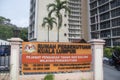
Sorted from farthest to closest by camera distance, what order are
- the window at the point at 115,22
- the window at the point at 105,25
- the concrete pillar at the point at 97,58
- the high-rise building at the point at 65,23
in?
the high-rise building at the point at 65,23 < the window at the point at 105,25 < the window at the point at 115,22 < the concrete pillar at the point at 97,58

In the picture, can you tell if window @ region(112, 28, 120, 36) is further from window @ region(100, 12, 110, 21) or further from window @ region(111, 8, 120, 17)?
window @ region(100, 12, 110, 21)

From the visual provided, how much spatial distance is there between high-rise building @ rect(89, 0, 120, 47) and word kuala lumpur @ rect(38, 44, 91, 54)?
37.8 meters

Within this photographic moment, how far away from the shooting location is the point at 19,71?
1239cm

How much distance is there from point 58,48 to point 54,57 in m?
0.58

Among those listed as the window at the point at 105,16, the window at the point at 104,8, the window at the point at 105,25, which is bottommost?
the window at the point at 105,25

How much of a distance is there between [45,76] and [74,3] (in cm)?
7294

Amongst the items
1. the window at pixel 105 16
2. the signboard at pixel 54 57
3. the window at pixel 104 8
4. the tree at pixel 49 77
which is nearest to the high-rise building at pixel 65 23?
the window at pixel 104 8

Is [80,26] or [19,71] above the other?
[80,26]

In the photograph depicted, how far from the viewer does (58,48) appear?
12.9 metres

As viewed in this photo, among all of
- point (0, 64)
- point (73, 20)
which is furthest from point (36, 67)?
point (73, 20)

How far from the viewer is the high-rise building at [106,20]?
5528 centimetres

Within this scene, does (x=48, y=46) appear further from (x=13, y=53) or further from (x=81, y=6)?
(x=81, y=6)

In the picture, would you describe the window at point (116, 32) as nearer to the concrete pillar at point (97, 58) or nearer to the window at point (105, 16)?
the window at point (105, 16)

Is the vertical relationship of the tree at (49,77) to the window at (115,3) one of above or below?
below
